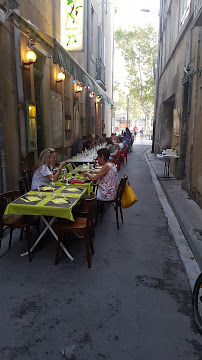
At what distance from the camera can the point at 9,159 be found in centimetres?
654

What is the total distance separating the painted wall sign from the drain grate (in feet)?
27.5

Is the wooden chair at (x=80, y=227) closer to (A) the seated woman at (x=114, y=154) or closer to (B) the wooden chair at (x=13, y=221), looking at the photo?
(B) the wooden chair at (x=13, y=221)

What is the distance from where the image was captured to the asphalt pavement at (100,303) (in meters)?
2.69

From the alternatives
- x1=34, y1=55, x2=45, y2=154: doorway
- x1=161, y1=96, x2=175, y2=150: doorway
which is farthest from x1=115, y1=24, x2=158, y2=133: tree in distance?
x1=34, y1=55, x2=45, y2=154: doorway

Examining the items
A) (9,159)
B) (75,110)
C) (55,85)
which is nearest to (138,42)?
(75,110)

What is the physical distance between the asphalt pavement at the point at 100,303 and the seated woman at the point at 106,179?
100 centimetres

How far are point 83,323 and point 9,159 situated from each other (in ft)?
15.0

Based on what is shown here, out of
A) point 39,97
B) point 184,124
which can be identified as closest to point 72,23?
point 39,97

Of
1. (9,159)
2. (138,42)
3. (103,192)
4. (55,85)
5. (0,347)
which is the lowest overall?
(0,347)

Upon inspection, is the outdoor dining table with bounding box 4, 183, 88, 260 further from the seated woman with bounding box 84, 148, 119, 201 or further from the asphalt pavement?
the seated woman with bounding box 84, 148, 119, 201

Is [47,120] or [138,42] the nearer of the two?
[47,120]

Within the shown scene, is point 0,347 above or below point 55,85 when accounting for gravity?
below

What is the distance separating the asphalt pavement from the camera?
8.84 feet

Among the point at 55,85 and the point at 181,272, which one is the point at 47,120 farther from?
the point at 181,272
